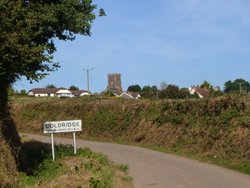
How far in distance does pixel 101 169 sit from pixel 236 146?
7.31 metres

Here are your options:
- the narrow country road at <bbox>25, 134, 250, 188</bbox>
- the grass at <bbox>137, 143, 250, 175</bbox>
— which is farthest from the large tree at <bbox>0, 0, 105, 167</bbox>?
the grass at <bbox>137, 143, 250, 175</bbox>

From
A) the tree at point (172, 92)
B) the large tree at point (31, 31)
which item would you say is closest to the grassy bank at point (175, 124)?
the large tree at point (31, 31)

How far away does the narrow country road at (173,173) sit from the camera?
14984mm

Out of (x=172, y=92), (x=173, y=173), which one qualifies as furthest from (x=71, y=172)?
(x=172, y=92)

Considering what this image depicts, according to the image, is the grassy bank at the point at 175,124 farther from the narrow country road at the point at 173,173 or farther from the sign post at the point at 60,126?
the sign post at the point at 60,126

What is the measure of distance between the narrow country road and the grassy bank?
1.23m

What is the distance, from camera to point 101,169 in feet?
50.7

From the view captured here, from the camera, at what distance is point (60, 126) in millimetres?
17656

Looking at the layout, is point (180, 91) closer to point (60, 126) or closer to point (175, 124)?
point (175, 124)

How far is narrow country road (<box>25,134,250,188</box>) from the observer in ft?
49.2

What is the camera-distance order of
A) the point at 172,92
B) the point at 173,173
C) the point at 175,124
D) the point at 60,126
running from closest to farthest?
the point at 173,173 → the point at 60,126 → the point at 175,124 → the point at 172,92

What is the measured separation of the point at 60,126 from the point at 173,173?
4179 mm

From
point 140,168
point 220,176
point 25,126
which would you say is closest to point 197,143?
point 140,168

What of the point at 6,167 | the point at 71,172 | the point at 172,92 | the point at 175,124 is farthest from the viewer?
the point at 172,92
